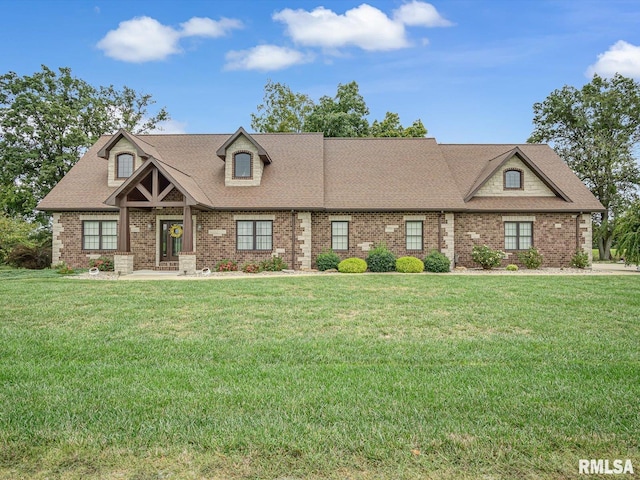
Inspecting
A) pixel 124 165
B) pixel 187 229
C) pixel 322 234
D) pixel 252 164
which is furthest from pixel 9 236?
pixel 322 234

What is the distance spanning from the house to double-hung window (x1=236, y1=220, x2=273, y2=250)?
49 mm

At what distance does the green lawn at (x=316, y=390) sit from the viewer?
3.25 meters

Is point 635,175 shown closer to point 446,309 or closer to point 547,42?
point 547,42

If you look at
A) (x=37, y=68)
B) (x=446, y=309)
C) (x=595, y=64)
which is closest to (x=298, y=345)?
(x=446, y=309)

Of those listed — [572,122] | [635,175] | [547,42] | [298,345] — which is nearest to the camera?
[298,345]

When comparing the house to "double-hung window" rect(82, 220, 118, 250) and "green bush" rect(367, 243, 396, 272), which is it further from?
"green bush" rect(367, 243, 396, 272)

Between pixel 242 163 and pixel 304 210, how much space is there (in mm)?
4337

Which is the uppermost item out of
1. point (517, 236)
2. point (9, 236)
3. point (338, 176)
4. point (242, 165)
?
point (242, 165)

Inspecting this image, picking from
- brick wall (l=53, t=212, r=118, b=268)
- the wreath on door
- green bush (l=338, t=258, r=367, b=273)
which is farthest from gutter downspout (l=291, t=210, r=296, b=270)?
brick wall (l=53, t=212, r=118, b=268)

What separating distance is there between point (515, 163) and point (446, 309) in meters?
15.9

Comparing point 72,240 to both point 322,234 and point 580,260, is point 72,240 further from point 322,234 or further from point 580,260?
point 580,260

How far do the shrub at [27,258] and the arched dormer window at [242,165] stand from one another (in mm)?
11023

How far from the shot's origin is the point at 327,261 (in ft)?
63.5

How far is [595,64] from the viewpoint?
35594 mm
